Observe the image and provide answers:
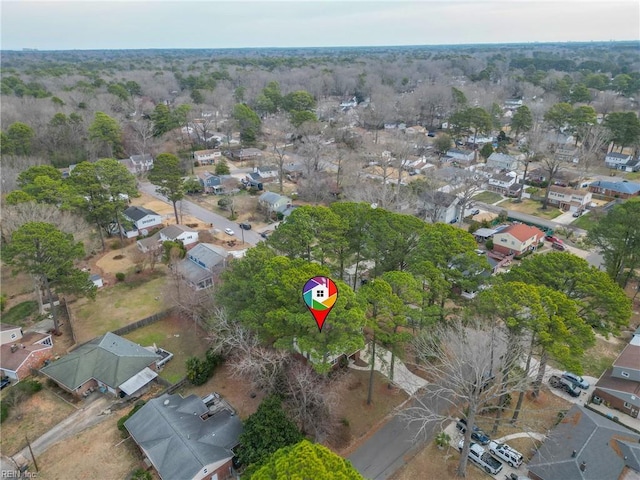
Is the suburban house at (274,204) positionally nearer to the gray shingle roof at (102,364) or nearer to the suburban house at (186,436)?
the gray shingle roof at (102,364)

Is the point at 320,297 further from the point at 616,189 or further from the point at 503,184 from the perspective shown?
the point at 616,189

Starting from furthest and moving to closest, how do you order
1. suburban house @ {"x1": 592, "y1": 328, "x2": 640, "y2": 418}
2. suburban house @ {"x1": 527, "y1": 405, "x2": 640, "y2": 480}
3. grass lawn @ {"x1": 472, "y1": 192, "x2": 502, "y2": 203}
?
grass lawn @ {"x1": 472, "y1": 192, "x2": 502, "y2": 203} → suburban house @ {"x1": 592, "y1": 328, "x2": 640, "y2": 418} → suburban house @ {"x1": 527, "y1": 405, "x2": 640, "y2": 480}

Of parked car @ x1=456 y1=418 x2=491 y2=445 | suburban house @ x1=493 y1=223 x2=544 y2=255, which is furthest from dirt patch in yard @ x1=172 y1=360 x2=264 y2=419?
suburban house @ x1=493 y1=223 x2=544 y2=255

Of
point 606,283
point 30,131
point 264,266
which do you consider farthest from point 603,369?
point 30,131

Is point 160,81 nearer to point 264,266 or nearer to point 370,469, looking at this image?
point 264,266

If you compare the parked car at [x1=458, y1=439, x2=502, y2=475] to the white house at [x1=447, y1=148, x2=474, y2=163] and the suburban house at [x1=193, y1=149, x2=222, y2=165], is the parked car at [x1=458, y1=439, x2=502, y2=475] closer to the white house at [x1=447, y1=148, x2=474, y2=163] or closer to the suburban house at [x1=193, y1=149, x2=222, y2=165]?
the white house at [x1=447, y1=148, x2=474, y2=163]

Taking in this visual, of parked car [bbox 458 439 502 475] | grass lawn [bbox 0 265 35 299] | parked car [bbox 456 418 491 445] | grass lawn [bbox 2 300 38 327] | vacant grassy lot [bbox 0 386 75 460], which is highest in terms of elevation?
parked car [bbox 458 439 502 475]

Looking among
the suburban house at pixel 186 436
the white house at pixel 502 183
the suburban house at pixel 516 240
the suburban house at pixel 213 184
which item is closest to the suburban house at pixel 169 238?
the suburban house at pixel 213 184
